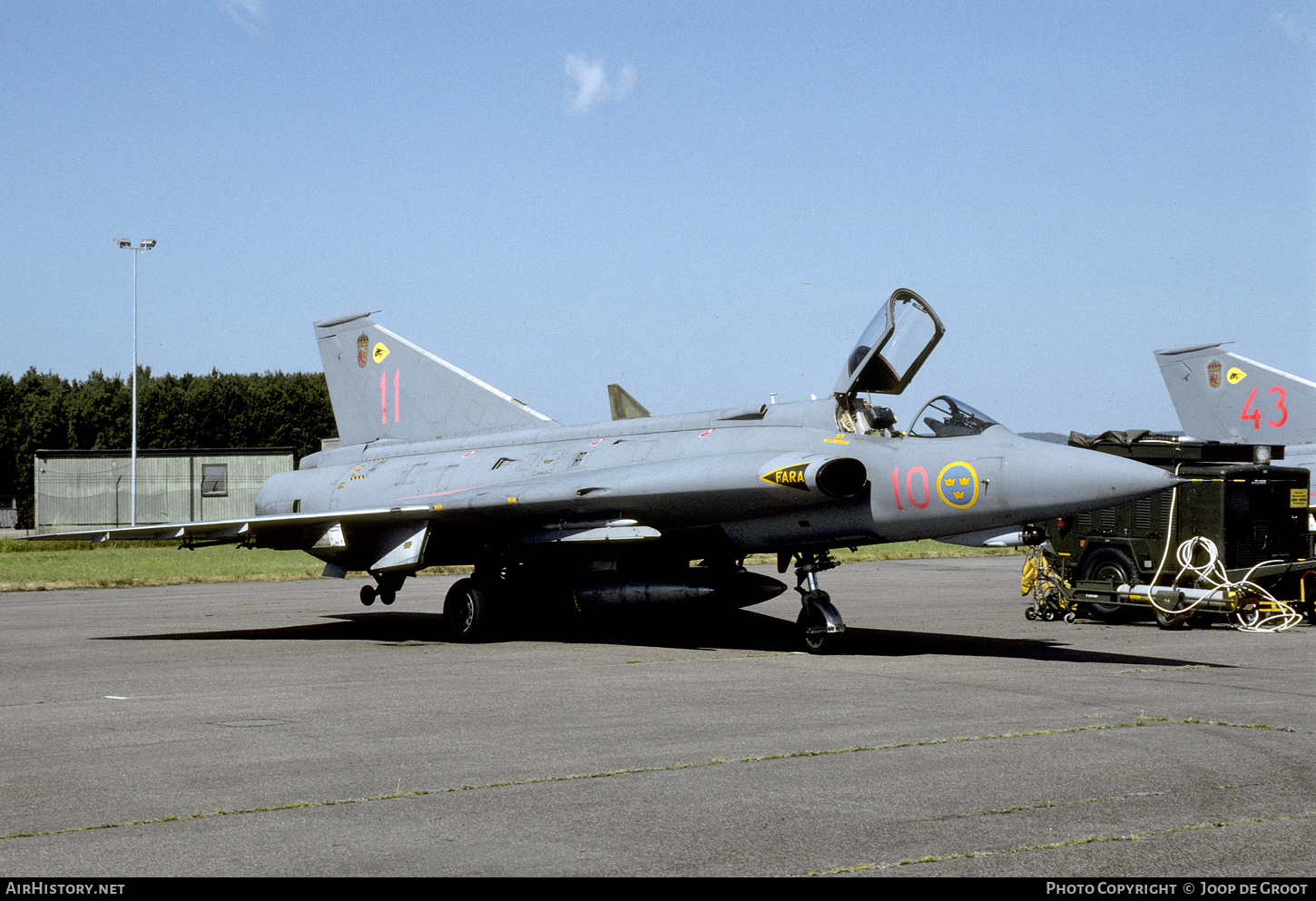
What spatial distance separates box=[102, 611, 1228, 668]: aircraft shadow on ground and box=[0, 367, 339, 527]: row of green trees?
54602 mm

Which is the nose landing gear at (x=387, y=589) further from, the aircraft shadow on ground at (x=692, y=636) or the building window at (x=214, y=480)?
the building window at (x=214, y=480)

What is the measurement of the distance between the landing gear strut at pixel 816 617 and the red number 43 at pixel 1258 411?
11458 mm

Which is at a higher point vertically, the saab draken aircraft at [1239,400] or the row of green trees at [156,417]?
the row of green trees at [156,417]

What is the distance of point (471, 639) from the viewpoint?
14.3 m

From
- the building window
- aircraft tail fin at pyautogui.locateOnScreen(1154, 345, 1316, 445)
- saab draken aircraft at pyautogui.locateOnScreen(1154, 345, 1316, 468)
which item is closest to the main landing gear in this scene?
saab draken aircraft at pyautogui.locateOnScreen(1154, 345, 1316, 468)

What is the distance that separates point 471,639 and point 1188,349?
1386cm

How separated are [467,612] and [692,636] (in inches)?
103

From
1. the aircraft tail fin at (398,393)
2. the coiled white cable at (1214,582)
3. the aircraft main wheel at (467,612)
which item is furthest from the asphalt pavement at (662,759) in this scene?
the aircraft tail fin at (398,393)

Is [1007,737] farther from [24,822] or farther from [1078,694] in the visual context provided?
[24,822]

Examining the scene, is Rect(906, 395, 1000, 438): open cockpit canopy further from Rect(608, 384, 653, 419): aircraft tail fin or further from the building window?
the building window

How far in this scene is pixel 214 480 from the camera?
52656 mm

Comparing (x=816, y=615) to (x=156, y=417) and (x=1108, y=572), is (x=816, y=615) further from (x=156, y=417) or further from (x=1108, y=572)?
(x=156, y=417)

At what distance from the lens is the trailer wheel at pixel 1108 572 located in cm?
1627

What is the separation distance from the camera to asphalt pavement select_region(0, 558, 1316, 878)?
4789 millimetres
